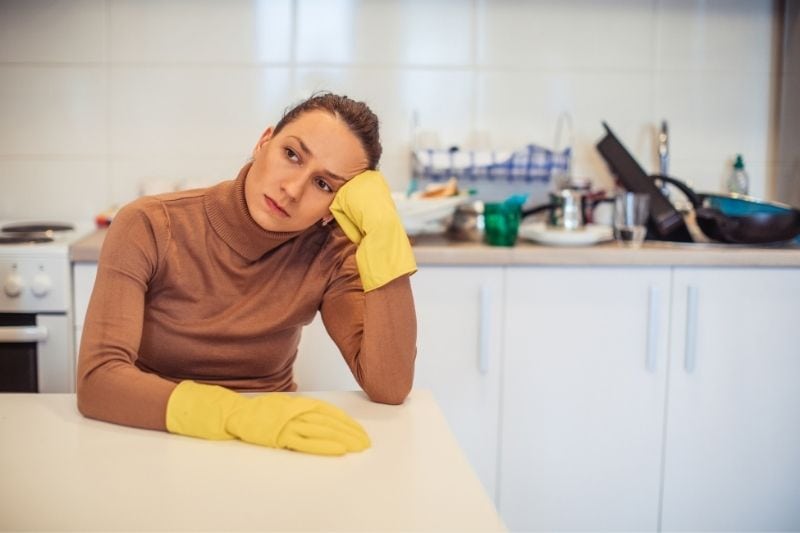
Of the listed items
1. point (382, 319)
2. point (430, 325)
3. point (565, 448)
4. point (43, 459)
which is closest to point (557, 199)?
point (430, 325)

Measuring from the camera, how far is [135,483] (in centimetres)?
93

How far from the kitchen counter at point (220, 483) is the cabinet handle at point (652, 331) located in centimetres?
120

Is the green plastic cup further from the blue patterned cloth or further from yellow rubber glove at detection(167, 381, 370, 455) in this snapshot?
yellow rubber glove at detection(167, 381, 370, 455)

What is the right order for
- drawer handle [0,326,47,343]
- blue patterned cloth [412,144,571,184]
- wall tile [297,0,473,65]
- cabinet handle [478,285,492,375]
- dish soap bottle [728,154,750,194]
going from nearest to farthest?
drawer handle [0,326,47,343] < cabinet handle [478,285,492,375] < blue patterned cloth [412,144,571,184] < wall tile [297,0,473,65] < dish soap bottle [728,154,750,194]

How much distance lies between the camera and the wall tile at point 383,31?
257 cm

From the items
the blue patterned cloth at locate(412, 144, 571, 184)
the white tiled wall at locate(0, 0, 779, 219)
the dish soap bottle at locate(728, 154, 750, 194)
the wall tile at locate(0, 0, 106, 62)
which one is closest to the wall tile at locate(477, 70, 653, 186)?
the white tiled wall at locate(0, 0, 779, 219)

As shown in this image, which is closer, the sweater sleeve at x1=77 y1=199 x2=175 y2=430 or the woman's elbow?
the sweater sleeve at x1=77 y1=199 x2=175 y2=430

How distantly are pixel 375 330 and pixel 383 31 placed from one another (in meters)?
1.45

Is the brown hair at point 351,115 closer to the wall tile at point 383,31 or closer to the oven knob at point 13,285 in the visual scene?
the oven knob at point 13,285

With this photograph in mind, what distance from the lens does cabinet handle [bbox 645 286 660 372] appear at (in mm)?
2207

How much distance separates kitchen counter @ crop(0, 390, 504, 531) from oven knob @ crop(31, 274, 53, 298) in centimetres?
97

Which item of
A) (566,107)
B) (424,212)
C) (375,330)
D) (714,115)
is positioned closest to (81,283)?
(424,212)

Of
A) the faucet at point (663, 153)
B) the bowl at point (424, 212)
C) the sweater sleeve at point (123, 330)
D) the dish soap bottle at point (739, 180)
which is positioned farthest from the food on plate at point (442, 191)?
the sweater sleeve at point (123, 330)

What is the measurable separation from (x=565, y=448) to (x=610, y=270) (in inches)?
17.8
